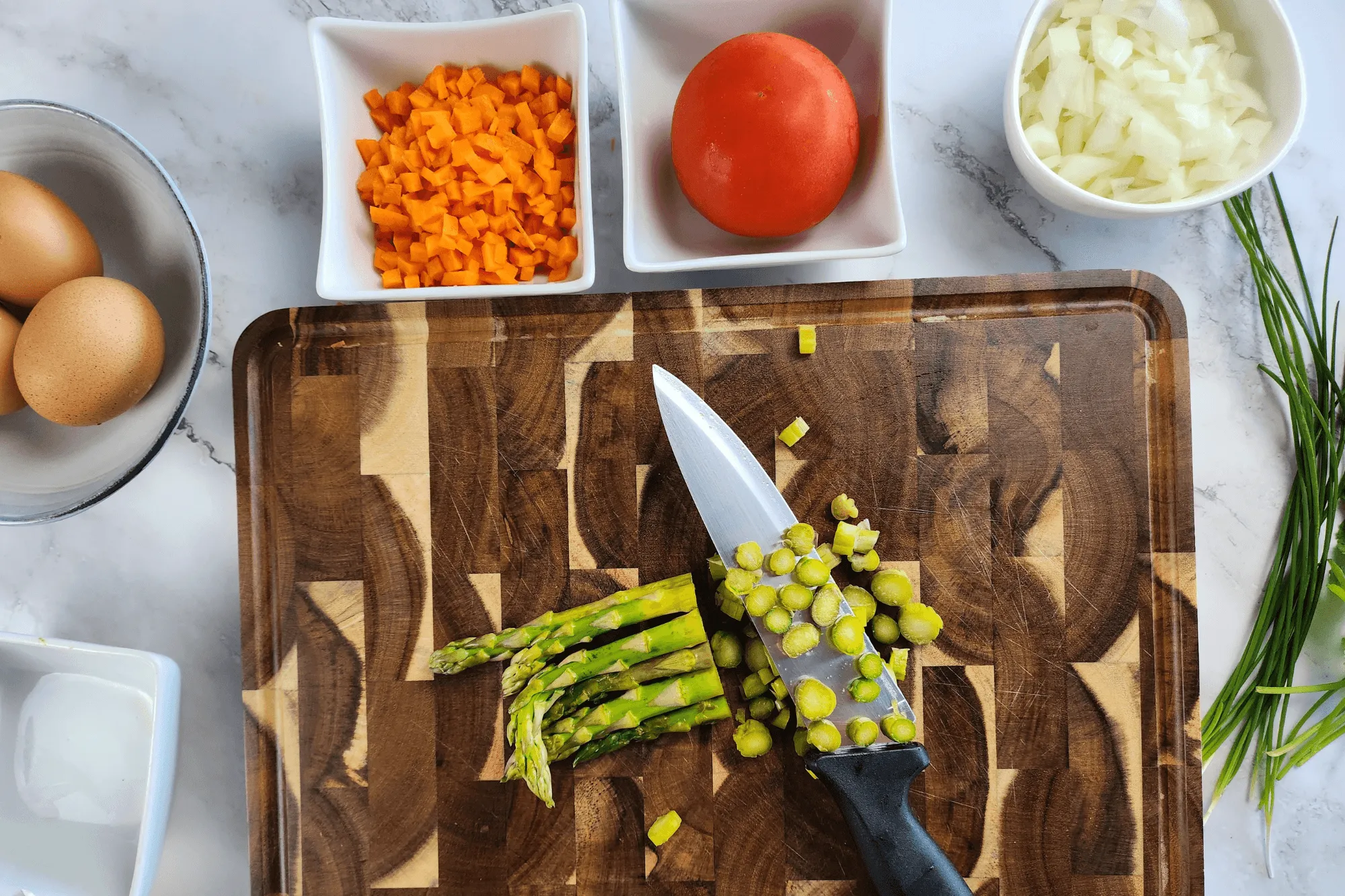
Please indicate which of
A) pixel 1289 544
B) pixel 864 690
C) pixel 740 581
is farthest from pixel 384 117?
pixel 1289 544

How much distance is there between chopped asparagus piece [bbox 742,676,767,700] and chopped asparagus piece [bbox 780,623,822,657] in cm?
9

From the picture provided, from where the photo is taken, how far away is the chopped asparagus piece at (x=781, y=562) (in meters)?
1.02

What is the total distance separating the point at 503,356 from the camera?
43.4 inches

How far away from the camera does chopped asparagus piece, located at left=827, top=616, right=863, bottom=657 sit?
3.26 feet

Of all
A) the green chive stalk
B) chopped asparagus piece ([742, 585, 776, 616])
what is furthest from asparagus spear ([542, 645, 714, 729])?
the green chive stalk

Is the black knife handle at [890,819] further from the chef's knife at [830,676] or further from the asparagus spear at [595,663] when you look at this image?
the asparagus spear at [595,663]

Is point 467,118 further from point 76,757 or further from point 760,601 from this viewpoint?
point 76,757

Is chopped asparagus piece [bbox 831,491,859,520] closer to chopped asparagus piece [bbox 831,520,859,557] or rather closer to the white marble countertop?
chopped asparagus piece [bbox 831,520,859,557]

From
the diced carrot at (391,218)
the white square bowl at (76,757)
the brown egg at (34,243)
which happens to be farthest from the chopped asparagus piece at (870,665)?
the brown egg at (34,243)

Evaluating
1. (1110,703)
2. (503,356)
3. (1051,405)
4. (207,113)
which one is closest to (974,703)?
(1110,703)

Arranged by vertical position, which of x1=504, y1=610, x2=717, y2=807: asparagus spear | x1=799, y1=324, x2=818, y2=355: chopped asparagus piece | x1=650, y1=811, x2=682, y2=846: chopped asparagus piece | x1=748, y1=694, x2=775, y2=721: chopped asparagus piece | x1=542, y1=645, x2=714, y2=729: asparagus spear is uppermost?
x1=799, y1=324, x2=818, y2=355: chopped asparagus piece

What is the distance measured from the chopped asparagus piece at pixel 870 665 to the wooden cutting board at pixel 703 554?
0.36ft

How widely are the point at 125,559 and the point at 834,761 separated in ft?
3.64

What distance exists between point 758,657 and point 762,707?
0.22 feet
